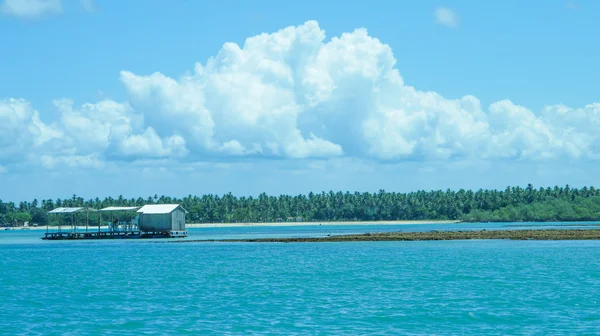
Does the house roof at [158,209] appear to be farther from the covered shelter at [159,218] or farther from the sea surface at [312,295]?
the sea surface at [312,295]

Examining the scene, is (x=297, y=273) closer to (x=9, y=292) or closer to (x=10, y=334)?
(x=9, y=292)

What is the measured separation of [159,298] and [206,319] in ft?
34.2

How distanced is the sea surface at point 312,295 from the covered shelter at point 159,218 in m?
50.9

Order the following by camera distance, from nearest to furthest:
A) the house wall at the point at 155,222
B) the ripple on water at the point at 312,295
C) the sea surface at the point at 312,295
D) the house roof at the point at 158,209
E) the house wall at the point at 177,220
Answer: the sea surface at the point at 312,295 → the ripple on water at the point at 312,295 → the house roof at the point at 158,209 → the house wall at the point at 155,222 → the house wall at the point at 177,220

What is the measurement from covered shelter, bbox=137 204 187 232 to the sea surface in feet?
167

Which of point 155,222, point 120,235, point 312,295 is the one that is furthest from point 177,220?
point 312,295

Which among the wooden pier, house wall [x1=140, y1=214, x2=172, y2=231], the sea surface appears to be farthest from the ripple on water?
the wooden pier

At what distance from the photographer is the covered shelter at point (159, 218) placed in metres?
140

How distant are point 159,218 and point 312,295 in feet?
308

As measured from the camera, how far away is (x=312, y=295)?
50312 mm

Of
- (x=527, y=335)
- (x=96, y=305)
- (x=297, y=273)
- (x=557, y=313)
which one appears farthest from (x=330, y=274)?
(x=527, y=335)

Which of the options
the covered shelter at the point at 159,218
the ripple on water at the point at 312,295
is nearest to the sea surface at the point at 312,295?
the ripple on water at the point at 312,295

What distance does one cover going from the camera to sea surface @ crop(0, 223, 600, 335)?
3791 centimetres

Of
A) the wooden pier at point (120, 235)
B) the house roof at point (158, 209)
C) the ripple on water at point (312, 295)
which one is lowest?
the ripple on water at point (312, 295)
